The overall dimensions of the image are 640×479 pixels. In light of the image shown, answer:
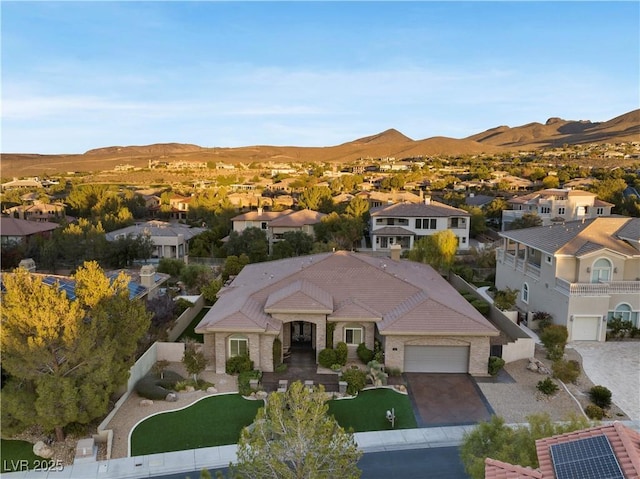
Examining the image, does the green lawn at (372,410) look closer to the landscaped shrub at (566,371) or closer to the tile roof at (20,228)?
the landscaped shrub at (566,371)

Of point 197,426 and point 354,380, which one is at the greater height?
point 354,380

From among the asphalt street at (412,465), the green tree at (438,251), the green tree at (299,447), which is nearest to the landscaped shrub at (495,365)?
the asphalt street at (412,465)

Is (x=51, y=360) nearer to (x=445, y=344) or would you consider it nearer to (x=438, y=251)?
(x=445, y=344)

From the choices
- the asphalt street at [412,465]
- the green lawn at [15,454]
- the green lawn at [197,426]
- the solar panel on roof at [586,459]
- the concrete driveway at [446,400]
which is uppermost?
the solar panel on roof at [586,459]

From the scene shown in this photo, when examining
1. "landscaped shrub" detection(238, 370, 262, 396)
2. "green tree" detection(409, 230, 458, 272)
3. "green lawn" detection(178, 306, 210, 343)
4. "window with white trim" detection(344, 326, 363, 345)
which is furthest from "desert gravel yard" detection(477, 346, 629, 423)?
"green tree" detection(409, 230, 458, 272)

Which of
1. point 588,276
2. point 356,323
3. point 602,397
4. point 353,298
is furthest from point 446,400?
point 588,276

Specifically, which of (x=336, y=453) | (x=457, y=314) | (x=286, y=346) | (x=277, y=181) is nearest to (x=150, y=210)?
(x=277, y=181)

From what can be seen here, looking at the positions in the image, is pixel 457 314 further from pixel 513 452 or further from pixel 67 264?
pixel 67 264
